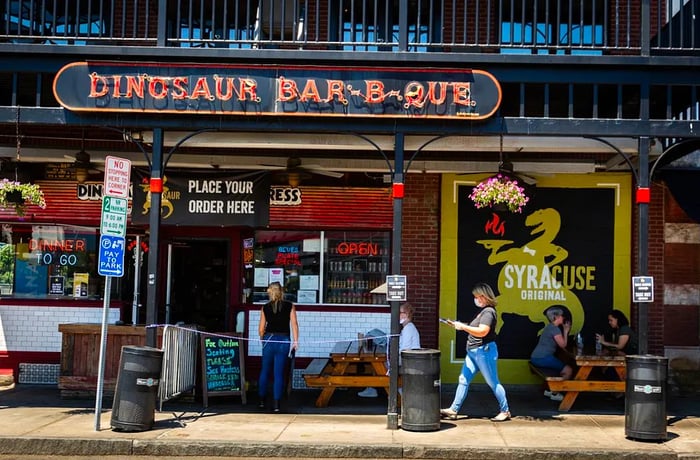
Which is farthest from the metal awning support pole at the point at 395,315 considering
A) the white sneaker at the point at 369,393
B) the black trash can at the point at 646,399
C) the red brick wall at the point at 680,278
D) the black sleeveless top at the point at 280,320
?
the red brick wall at the point at 680,278

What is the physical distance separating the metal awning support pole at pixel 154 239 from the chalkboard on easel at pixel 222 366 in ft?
4.37

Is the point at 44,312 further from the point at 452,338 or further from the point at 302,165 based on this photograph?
the point at 452,338

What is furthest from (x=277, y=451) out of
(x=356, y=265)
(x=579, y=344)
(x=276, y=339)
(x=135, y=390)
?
(x=579, y=344)

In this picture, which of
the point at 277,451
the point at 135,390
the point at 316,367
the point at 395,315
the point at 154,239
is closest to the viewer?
the point at 277,451

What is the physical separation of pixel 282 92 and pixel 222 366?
403 cm

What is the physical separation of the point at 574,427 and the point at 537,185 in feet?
14.8

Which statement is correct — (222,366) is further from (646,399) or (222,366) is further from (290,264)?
(646,399)

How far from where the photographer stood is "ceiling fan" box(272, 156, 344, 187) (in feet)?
38.7

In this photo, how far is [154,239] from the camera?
31.6ft

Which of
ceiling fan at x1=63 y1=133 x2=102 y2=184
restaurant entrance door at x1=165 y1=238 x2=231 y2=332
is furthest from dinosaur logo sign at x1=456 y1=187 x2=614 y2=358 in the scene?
ceiling fan at x1=63 y1=133 x2=102 y2=184

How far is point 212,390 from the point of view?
10.8 m

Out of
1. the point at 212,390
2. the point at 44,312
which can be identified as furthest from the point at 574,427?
the point at 44,312

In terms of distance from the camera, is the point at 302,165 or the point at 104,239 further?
the point at 302,165

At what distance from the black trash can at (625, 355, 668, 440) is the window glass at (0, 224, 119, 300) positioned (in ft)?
27.0
